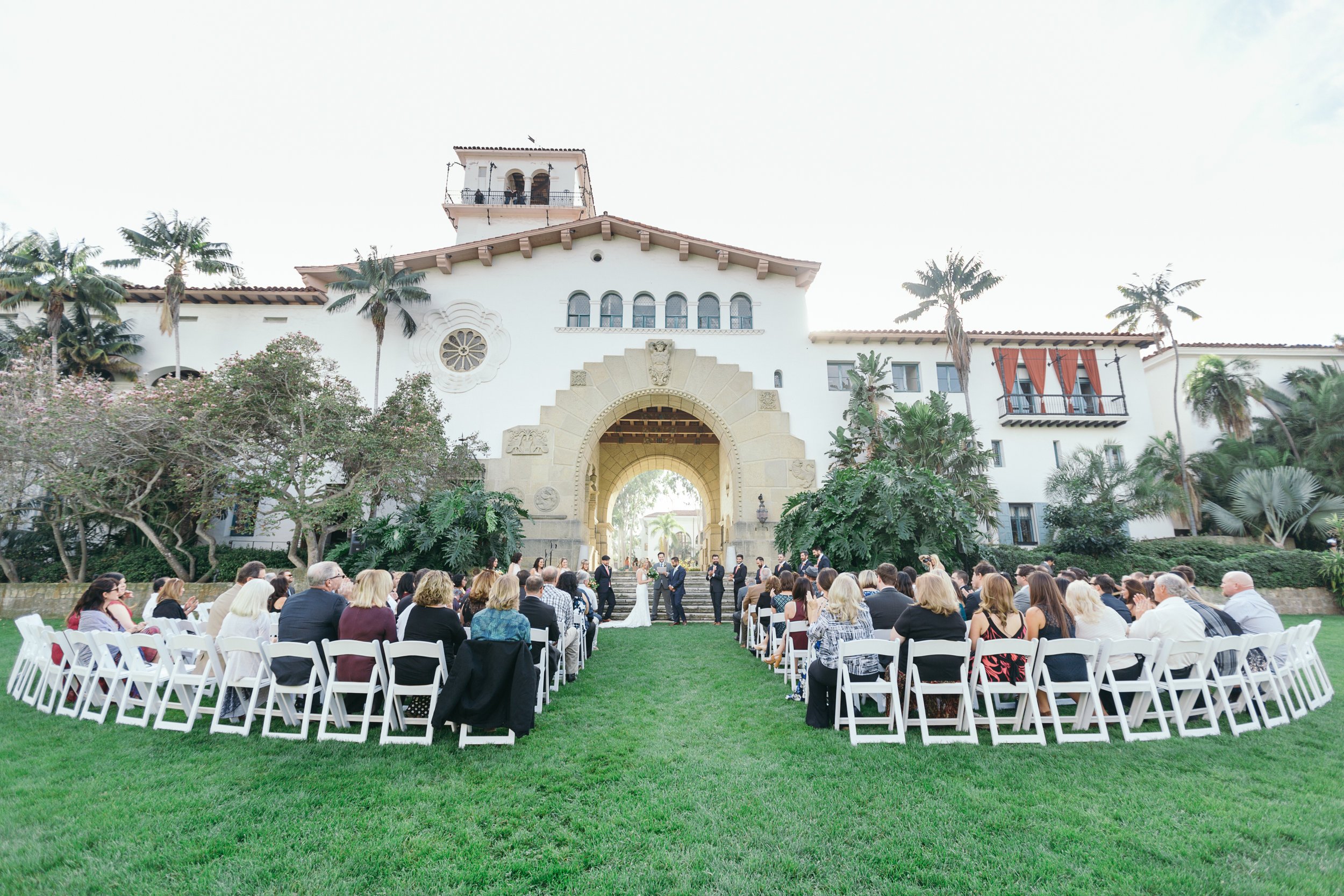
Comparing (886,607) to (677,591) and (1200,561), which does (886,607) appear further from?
(1200,561)

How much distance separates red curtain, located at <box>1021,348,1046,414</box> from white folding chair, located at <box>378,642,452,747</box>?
896 inches

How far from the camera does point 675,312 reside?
21031 mm

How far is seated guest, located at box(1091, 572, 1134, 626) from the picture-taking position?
6.60 meters

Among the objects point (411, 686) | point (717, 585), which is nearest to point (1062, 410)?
point (717, 585)

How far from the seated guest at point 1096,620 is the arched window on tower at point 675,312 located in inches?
644

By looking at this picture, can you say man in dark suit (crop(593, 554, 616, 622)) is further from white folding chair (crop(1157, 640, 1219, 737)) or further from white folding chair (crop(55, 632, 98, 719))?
white folding chair (crop(1157, 640, 1219, 737))

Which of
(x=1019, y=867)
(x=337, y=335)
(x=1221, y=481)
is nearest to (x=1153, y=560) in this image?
(x=1221, y=481)

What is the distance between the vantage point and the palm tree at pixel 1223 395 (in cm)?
2206

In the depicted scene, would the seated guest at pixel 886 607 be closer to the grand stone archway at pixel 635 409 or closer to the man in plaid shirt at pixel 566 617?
the man in plaid shirt at pixel 566 617

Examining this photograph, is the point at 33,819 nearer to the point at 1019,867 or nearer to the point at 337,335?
the point at 1019,867

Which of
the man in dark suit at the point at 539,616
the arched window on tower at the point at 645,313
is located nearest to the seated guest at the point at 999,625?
the man in dark suit at the point at 539,616

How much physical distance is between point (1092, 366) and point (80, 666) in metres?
27.2

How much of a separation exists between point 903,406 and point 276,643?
16.3 metres

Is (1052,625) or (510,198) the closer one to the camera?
(1052,625)
